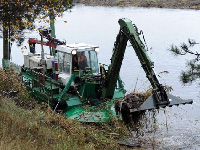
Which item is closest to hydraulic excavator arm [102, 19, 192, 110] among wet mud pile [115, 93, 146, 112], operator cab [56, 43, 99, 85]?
operator cab [56, 43, 99, 85]

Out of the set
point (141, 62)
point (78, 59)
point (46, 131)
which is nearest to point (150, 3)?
point (78, 59)

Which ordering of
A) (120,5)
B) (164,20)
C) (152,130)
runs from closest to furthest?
(152,130) → (164,20) → (120,5)

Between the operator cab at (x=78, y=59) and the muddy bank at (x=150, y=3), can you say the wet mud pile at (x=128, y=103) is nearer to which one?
the operator cab at (x=78, y=59)

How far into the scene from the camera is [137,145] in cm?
1418

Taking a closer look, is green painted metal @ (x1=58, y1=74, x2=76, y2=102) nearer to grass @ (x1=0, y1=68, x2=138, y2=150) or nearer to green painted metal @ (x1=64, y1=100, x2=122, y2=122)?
green painted metal @ (x1=64, y1=100, x2=122, y2=122)

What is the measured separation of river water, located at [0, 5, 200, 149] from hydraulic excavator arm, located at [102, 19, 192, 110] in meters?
0.89

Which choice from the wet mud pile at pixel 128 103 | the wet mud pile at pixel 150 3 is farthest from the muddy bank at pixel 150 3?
the wet mud pile at pixel 128 103

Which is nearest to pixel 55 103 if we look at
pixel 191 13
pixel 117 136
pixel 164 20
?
pixel 117 136

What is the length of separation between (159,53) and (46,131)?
2453cm

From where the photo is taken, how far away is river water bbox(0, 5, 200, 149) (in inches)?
635

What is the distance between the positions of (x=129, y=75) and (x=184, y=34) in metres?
14.0

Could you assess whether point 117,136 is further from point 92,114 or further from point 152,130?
point 152,130

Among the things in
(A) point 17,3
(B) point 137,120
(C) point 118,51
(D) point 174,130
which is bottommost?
(D) point 174,130

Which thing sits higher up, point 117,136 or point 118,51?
point 118,51
